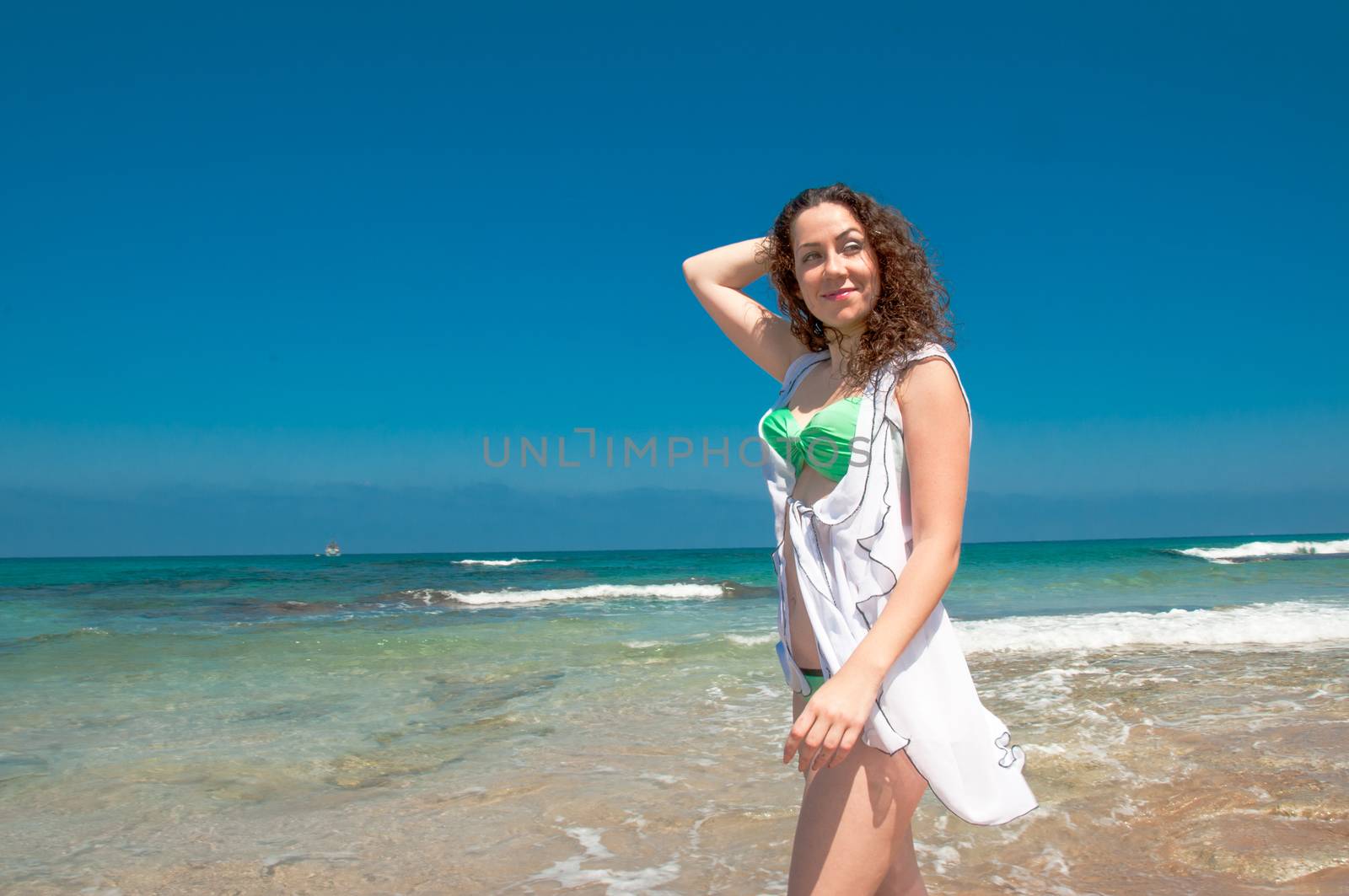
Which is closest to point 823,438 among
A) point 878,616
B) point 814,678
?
point 878,616

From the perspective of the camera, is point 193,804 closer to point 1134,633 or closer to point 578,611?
point 1134,633

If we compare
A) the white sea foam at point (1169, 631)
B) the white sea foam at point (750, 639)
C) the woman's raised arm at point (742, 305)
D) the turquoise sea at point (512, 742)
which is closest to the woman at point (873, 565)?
the woman's raised arm at point (742, 305)

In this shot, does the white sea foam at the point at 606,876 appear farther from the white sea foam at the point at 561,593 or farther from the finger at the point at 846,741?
the white sea foam at the point at 561,593

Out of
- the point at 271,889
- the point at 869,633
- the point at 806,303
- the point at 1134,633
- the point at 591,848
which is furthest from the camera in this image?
the point at 1134,633

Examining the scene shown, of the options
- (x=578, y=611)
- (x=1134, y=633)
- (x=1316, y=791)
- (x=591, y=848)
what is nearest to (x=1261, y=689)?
(x=1316, y=791)

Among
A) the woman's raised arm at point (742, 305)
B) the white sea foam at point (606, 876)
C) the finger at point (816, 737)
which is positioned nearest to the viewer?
the finger at point (816, 737)

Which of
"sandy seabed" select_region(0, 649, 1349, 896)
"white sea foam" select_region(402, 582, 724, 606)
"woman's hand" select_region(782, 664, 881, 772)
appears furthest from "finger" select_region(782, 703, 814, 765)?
"white sea foam" select_region(402, 582, 724, 606)

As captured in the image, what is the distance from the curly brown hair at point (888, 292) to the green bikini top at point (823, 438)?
70 millimetres

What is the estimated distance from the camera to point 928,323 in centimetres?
187

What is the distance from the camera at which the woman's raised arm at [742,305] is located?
2207mm

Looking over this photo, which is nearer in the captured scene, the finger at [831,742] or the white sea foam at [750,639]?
the finger at [831,742]

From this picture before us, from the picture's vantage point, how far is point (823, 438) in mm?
1777

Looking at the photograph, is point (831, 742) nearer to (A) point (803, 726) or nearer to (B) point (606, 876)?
(A) point (803, 726)

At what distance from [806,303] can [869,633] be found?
785 mm
